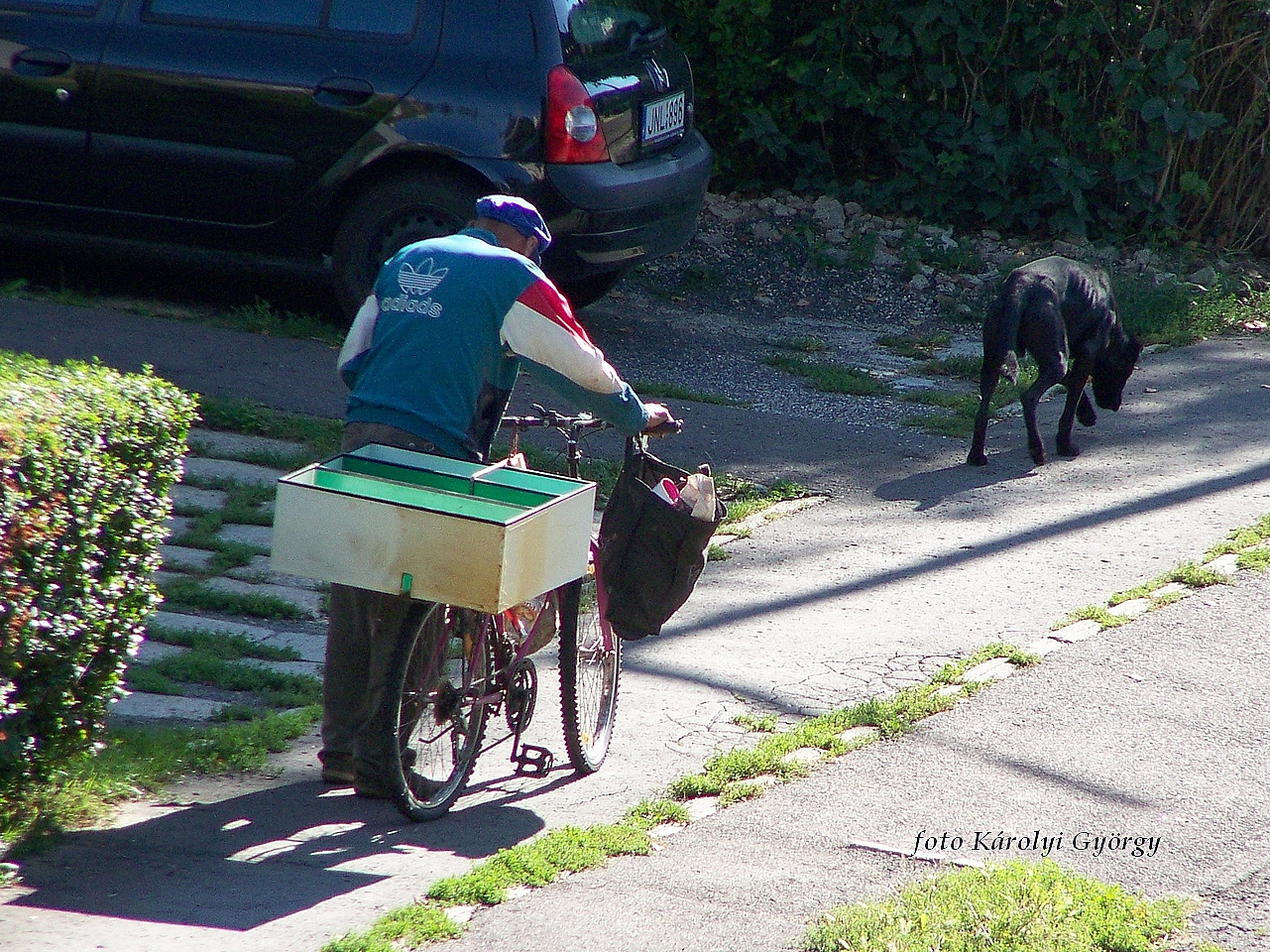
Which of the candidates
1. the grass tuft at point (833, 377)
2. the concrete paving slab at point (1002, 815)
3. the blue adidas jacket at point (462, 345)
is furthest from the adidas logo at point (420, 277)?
the grass tuft at point (833, 377)

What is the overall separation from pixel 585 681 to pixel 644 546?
0.52m

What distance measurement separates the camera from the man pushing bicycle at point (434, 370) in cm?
407

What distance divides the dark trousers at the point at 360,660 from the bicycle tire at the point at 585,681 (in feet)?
1.78

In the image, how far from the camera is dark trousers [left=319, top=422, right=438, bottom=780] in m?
4.03

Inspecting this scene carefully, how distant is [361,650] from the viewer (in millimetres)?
4145

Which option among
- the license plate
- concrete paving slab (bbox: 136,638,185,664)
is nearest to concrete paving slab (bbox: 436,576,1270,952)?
concrete paving slab (bbox: 136,638,185,664)

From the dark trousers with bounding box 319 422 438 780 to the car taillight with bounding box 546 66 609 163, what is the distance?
3822 mm

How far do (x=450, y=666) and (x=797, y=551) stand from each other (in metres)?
2.44

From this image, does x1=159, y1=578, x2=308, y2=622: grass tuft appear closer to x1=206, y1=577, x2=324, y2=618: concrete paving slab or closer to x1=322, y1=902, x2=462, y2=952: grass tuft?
x1=206, y1=577, x2=324, y2=618: concrete paving slab

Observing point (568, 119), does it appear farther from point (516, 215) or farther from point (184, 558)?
point (516, 215)

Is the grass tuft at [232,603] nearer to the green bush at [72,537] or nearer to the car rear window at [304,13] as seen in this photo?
the green bush at [72,537]

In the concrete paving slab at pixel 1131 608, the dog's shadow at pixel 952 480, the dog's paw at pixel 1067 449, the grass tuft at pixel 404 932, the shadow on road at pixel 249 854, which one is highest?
the dog's paw at pixel 1067 449

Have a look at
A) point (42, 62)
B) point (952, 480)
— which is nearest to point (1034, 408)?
point (952, 480)

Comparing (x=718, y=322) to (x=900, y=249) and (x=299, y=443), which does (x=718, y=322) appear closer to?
(x=900, y=249)
